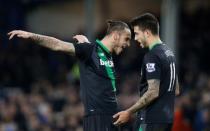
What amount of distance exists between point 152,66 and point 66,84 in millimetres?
11083

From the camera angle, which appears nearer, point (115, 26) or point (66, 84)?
point (115, 26)

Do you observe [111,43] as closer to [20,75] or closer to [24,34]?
[24,34]

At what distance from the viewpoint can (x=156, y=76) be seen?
898 centimetres

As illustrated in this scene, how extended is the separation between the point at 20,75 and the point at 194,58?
14.9ft

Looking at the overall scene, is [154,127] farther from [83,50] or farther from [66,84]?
[66,84]

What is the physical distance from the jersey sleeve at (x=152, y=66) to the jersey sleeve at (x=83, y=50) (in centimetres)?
63

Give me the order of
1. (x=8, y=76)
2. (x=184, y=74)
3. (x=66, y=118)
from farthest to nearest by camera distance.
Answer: (x=8, y=76), (x=184, y=74), (x=66, y=118)

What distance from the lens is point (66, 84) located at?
1998 centimetres

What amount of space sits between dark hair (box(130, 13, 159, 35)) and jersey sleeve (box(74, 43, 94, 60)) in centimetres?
59

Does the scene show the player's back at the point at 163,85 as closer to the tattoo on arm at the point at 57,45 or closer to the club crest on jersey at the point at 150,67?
the club crest on jersey at the point at 150,67

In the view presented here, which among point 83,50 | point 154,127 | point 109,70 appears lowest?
point 154,127

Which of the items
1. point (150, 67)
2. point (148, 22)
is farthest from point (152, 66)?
point (148, 22)

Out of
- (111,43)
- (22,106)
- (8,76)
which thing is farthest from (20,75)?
(111,43)

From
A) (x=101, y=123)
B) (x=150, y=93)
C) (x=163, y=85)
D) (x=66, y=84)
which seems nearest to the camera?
(x=150, y=93)
